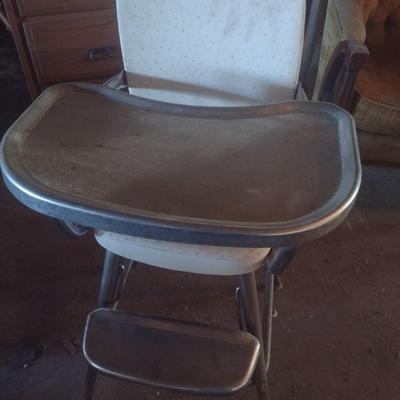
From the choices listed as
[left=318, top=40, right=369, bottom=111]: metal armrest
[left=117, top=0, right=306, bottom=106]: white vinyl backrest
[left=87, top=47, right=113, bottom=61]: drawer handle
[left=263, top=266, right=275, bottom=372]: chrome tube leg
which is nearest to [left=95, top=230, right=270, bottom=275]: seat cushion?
[left=263, top=266, right=275, bottom=372]: chrome tube leg

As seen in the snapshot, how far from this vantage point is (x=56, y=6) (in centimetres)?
138

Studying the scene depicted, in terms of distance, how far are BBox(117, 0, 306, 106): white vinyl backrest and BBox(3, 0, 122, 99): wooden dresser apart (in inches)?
24.9

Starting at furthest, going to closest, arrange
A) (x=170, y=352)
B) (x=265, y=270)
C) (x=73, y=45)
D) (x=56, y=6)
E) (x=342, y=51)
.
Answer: (x=73, y=45) → (x=56, y=6) → (x=342, y=51) → (x=265, y=270) → (x=170, y=352)

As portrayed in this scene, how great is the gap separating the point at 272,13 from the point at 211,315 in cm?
81

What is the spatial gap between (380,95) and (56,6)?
1.12 meters

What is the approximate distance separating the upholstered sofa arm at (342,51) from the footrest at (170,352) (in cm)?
80

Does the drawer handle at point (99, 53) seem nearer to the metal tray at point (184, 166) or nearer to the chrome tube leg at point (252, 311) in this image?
the metal tray at point (184, 166)

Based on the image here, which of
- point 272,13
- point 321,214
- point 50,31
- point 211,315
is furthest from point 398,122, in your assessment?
point 50,31

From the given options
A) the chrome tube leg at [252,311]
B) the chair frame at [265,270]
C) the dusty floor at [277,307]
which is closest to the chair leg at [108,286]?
the chair frame at [265,270]

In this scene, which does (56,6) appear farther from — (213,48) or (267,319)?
(267,319)

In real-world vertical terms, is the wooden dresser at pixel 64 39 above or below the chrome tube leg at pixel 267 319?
above

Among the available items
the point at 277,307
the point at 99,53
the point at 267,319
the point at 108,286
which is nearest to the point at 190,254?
the point at 108,286

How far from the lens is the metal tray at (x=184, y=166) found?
1.61ft

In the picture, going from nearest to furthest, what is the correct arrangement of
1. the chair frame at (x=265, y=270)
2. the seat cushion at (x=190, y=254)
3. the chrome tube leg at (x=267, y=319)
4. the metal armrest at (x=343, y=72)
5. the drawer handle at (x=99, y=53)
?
the seat cushion at (x=190, y=254) → the chair frame at (x=265, y=270) → the chrome tube leg at (x=267, y=319) → the metal armrest at (x=343, y=72) → the drawer handle at (x=99, y=53)
